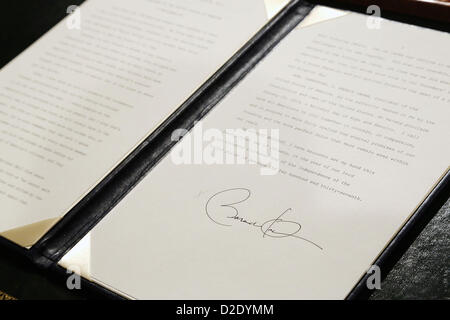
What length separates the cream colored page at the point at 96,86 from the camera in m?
0.79

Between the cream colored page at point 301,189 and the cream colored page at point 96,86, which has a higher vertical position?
the cream colored page at point 96,86

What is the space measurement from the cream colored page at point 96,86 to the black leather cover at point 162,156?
2 centimetres

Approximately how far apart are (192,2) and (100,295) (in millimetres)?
597

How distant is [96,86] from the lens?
3.01 ft

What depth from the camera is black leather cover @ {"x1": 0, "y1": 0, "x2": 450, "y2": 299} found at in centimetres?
66

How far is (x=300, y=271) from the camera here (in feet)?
2.09

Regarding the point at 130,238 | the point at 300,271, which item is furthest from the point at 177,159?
the point at 300,271
